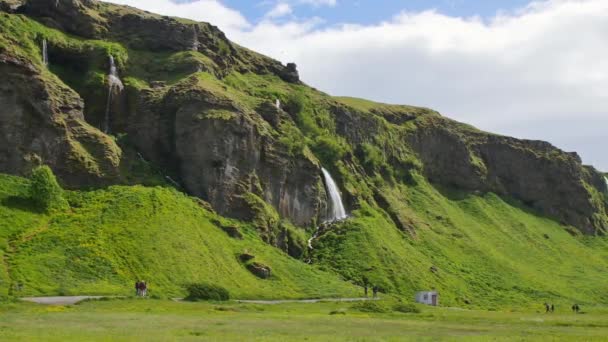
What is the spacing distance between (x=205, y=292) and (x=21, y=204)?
2654 cm

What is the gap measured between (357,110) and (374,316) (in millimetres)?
97092

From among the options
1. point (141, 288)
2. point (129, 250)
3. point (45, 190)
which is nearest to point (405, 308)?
point (141, 288)

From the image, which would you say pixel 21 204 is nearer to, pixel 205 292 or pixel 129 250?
pixel 129 250

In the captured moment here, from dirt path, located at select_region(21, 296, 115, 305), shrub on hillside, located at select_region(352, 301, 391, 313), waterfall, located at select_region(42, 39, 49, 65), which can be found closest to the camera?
dirt path, located at select_region(21, 296, 115, 305)

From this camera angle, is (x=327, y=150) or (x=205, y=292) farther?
(x=327, y=150)

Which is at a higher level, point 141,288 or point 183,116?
point 183,116

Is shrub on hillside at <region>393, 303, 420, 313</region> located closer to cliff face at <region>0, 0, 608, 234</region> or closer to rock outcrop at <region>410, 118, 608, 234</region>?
cliff face at <region>0, 0, 608, 234</region>

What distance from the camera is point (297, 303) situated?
256ft

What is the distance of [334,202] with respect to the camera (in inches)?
5015

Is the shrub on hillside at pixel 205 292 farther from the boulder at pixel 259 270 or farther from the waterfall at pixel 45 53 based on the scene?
the waterfall at pixel 45 53

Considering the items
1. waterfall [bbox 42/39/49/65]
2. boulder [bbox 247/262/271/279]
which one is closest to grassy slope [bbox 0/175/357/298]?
boulder [bbox 247/262/271/279]

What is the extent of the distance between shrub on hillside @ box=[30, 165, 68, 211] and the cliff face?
5145 millimetres

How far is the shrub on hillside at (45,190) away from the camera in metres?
82.0

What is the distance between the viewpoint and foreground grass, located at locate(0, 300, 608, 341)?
39.2 metres
